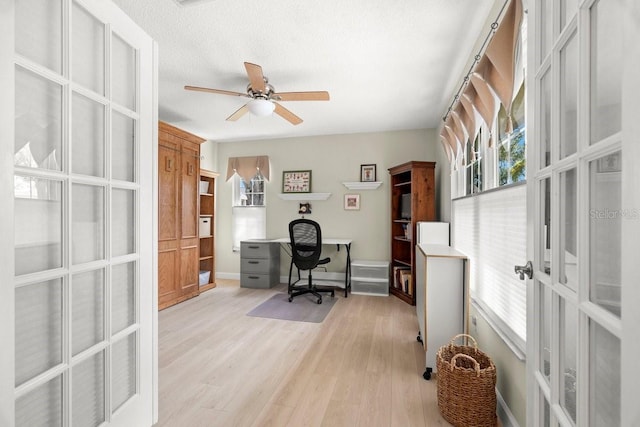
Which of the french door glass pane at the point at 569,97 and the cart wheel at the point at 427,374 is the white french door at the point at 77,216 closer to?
the french door glass pane at the point at 569,97

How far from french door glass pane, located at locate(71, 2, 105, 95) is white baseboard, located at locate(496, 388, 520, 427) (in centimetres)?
249

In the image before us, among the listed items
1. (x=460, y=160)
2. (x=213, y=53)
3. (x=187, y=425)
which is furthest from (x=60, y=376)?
(x=460, y=160)

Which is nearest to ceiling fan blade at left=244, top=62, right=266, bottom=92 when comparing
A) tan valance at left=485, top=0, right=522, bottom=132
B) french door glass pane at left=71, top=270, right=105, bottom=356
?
tan valance at left=485, top=0, right=522, bottom=132

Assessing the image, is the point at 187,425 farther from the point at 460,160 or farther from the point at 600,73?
the point at 460,160

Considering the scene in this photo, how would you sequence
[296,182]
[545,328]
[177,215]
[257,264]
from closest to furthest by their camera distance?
[545,328], [177,215], [257,264], [296,182]

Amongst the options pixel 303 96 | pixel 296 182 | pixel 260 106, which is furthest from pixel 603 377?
pixel 296 182

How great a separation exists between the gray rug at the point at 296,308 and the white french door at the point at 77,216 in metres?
1.88

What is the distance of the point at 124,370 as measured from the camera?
1.38 meters

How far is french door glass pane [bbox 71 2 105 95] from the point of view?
111 centimetres

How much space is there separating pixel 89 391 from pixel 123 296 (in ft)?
1.23

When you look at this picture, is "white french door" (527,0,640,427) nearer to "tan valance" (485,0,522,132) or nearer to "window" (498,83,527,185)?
"tan valance" (485,0,522,132)

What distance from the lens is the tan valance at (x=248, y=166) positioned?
16.8 feet

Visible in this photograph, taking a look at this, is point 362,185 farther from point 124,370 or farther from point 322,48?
point 124,370

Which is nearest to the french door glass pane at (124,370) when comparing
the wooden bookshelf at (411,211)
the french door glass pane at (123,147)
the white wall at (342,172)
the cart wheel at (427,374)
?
the french door glass pane at (123,147)
